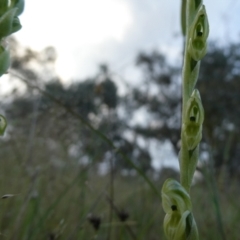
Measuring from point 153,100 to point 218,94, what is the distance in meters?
3.72

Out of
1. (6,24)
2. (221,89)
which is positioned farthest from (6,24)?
(221,89)

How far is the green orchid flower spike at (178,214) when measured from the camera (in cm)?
53

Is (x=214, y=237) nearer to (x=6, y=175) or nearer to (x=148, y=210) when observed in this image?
(x=148, y=210)

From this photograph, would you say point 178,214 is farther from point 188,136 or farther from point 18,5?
point 18,5

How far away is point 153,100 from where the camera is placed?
16172mm

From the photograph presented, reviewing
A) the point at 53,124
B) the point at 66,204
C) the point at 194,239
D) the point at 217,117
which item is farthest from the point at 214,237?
the point at 217,117

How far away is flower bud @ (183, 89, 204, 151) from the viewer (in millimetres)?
569

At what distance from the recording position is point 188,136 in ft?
1.90

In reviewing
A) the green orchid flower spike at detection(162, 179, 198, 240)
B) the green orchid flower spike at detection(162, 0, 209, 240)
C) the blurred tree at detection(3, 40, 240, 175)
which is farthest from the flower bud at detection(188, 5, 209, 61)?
the blurred tree at detection(3, 40, 240, 175)

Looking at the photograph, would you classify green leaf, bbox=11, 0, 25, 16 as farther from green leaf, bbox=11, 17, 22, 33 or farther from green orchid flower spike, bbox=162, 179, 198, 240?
green orchid flower spike, bbox=162, 179, 198, 240

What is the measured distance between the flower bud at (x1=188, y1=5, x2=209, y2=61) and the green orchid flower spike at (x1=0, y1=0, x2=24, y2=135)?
0.22 meters

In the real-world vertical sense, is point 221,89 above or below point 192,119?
below

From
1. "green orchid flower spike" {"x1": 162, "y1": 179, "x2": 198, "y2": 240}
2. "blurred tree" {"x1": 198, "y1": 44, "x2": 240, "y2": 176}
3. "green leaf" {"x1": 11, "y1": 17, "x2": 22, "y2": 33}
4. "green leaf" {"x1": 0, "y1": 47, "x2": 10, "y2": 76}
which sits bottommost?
"blurred tree" {"x1": 198, "y1": 44, "x2": 240, "y2": 176}

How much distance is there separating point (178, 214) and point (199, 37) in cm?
22
